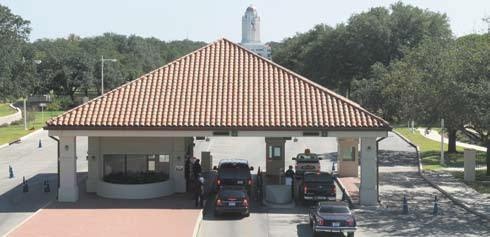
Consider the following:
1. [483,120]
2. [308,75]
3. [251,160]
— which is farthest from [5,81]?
[483,120]

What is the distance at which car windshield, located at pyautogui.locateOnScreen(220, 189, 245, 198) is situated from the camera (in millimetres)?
26422

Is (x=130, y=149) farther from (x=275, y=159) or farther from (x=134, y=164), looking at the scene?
(x=275, y=159)

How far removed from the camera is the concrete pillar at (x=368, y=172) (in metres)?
29.0

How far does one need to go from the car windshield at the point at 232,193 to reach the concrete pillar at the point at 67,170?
729cm

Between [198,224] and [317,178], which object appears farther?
[317,178]

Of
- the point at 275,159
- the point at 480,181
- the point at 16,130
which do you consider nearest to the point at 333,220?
the point at 275,159

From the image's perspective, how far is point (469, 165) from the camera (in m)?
36.0

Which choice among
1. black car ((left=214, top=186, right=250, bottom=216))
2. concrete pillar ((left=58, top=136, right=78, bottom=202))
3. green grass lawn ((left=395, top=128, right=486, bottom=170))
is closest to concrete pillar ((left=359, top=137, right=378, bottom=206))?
black car ((left=214, top=186, right=250, bottom=216))

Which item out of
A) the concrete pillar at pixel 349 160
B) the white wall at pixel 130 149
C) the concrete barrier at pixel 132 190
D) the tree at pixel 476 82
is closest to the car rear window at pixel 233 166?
the white wall at pixel 130 149

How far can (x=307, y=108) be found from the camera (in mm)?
29938

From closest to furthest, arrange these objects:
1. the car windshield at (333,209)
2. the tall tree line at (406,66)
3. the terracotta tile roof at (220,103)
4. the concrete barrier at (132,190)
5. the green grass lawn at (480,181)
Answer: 1. the car windshield at (333,209)
2. the terracotta tile roof at (220,103)
3. the concrete barrier at (132,190)
4. the tall tree line at (406,66)
5. the green grass lawn at (480,181)

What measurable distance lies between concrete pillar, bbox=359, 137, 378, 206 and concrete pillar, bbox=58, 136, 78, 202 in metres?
12.9

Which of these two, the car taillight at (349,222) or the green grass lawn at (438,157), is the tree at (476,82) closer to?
the green grass lawn at (438,157)

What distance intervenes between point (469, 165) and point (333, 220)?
16.2m
